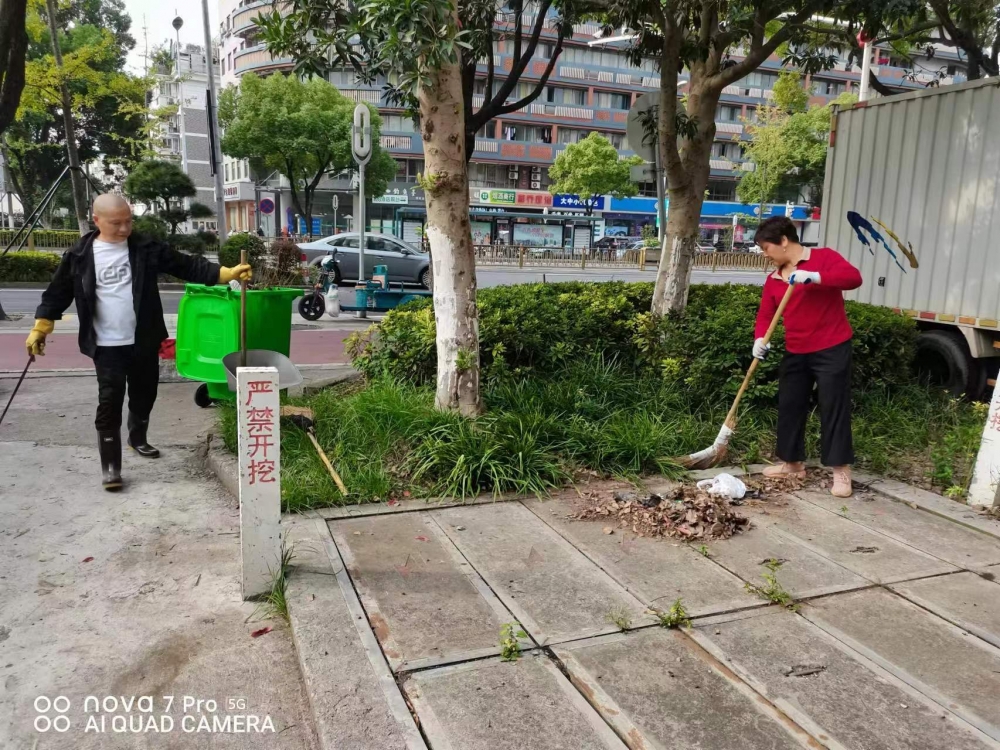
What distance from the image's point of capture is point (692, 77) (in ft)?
25.6

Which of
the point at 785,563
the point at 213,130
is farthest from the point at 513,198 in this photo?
the point at 785,563

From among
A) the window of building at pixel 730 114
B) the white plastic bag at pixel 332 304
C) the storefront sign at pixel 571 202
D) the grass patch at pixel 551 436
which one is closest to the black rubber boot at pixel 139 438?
the grass patch at pixel 551 436

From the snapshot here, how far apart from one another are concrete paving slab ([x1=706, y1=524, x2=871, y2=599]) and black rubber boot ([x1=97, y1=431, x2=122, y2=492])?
3.49 metres

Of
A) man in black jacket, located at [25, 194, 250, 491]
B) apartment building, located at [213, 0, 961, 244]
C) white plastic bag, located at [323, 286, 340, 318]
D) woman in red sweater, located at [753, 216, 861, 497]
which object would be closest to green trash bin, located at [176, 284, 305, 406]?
man in black jacket, located at [25, 194, 250, 491]

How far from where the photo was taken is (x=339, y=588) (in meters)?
3.45

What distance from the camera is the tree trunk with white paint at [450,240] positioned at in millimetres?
5023

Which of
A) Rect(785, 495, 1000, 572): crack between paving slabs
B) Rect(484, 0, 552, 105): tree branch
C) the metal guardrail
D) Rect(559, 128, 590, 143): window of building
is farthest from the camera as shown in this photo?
Rect(559, 128, 590, 143): window of building

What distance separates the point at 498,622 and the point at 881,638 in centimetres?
152

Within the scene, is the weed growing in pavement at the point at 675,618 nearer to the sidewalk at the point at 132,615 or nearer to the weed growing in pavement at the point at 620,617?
the weed growing in pavement at the point at 620,617

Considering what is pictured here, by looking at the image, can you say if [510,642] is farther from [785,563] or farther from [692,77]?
[692,77]

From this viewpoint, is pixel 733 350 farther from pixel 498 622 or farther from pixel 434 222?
pixel 498 622

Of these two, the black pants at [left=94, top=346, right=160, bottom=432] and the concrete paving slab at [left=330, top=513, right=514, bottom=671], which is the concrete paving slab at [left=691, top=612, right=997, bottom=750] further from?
the black pants at [left=94, top=346, right=160, bottom=432]

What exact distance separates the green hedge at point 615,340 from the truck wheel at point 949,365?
0.69 meters

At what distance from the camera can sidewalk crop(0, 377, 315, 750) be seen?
2.69m
